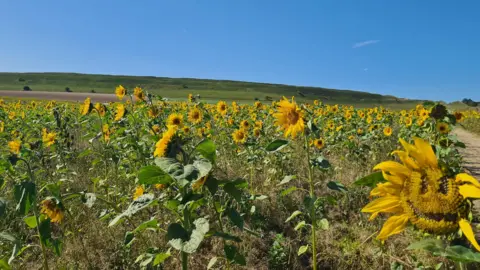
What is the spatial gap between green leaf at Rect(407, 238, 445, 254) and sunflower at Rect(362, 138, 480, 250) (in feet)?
0.11

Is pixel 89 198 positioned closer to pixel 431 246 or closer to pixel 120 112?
pixel 431 246

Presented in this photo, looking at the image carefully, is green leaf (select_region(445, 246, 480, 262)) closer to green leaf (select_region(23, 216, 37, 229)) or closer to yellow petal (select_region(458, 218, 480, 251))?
yellow petal (select_region(458, 218, 480, 251))

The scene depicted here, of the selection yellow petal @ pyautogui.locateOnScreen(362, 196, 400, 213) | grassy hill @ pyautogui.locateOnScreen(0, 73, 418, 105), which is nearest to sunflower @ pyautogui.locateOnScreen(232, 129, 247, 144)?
yellow petal @ pyautogui.locateOnScreen(362, 196, 400, 213)

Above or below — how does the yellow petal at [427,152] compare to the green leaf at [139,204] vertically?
above

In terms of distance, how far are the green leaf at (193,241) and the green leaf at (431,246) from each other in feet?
2.57

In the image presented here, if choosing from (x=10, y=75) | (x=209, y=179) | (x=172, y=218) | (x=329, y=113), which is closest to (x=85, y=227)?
(x=172, y=218)

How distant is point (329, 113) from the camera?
10156mm

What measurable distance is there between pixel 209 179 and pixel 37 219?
1.03 meters

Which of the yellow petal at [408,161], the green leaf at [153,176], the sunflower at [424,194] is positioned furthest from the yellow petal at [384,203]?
the green leaf at [153,176]

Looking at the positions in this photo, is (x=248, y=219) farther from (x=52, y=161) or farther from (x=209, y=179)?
(x=52, y=161)

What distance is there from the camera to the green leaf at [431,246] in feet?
3.41

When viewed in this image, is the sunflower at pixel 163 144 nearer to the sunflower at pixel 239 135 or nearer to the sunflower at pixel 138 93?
the sunflower at pixel 138 93

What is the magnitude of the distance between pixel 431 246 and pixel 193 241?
2.86 feet

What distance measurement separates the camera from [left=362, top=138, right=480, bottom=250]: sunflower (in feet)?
3.32
